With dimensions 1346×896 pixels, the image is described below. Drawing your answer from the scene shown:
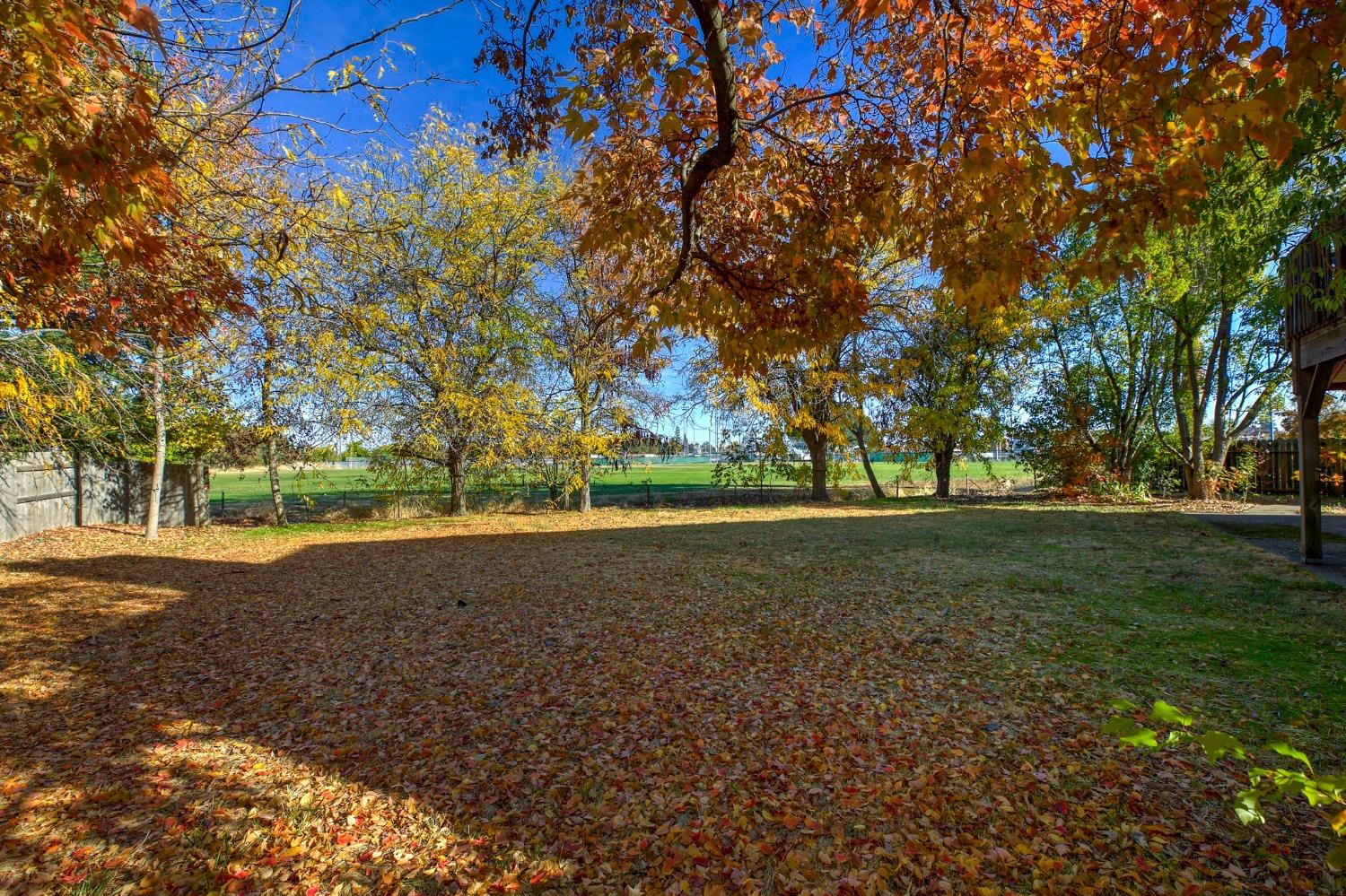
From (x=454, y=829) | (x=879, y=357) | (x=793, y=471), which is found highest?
(x=879, y=357)

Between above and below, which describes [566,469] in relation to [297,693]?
above

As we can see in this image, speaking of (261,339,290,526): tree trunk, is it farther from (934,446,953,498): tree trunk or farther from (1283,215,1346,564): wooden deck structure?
(934,446,953,498): tree trunk

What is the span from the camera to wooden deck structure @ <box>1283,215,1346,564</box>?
21.0 feet

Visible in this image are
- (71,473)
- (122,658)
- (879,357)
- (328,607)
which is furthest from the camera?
(879,357)

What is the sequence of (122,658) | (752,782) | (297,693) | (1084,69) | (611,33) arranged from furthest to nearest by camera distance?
(122,658) < (611,33) < (297,693) < (1084,69) < (752,782)

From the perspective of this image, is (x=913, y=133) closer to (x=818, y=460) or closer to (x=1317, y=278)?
(x=1317, y=278)

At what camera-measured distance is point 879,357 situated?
58.4 feet

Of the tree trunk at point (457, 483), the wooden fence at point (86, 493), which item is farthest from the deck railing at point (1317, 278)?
the wooden fence at point (86, 493)

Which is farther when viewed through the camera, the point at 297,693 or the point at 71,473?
the point at 71,473

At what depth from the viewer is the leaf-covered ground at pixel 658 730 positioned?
2.50 m

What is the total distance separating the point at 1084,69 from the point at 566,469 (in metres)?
14.2

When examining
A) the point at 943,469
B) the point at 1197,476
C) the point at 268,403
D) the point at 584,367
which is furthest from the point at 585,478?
the point at 1197,476

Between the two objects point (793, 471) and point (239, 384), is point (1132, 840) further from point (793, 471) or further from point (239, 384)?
point (793, 471)

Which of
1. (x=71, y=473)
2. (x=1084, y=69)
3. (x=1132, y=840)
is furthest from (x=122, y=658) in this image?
(x=71, y=473)
